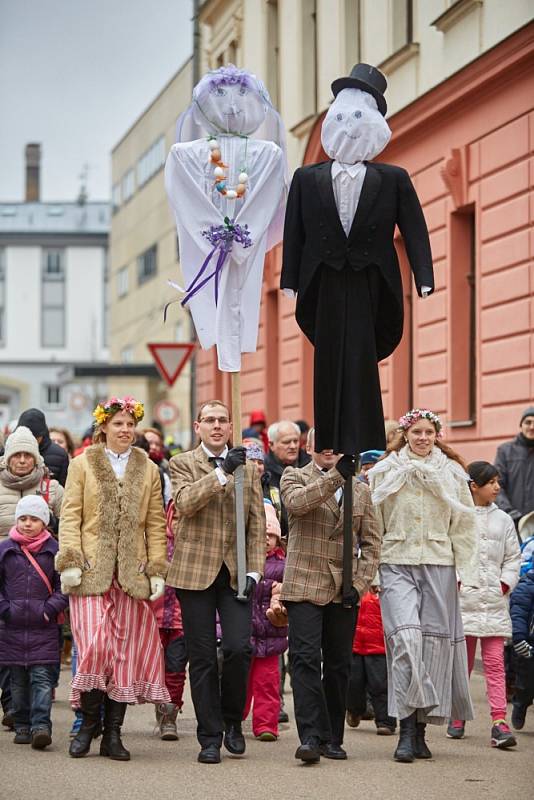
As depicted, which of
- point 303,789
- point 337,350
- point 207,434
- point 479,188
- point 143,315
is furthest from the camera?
point 143,315

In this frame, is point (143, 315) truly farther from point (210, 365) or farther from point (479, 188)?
point (479, 188)

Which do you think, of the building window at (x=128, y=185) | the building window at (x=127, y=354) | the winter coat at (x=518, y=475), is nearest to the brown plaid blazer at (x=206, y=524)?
the winter coat at (x=518, y=475)

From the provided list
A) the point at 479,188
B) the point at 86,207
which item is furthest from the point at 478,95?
the point at 86,207

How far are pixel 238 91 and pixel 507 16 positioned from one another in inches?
319

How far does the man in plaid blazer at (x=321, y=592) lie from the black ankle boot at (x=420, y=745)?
43 cm

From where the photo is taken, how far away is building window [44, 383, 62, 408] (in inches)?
3600

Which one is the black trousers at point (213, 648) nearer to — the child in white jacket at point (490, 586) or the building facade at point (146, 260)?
the child in white jacket at point (490, 586)

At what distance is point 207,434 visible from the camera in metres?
9.87

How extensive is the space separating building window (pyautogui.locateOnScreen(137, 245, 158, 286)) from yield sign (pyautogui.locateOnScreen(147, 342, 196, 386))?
80.7ft

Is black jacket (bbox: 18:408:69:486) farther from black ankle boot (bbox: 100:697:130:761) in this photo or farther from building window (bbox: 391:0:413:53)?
building window (bbox: 391:0:413:53)

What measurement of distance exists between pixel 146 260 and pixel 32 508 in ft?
127

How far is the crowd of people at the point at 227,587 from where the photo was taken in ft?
31.5

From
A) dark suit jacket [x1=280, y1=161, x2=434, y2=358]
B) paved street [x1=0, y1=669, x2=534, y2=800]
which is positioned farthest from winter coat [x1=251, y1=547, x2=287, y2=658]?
dark suit jacket [x1=280, y1=161, x2=434, y2=358]

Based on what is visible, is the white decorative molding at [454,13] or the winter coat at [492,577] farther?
the white decorative molding at [454,13]
